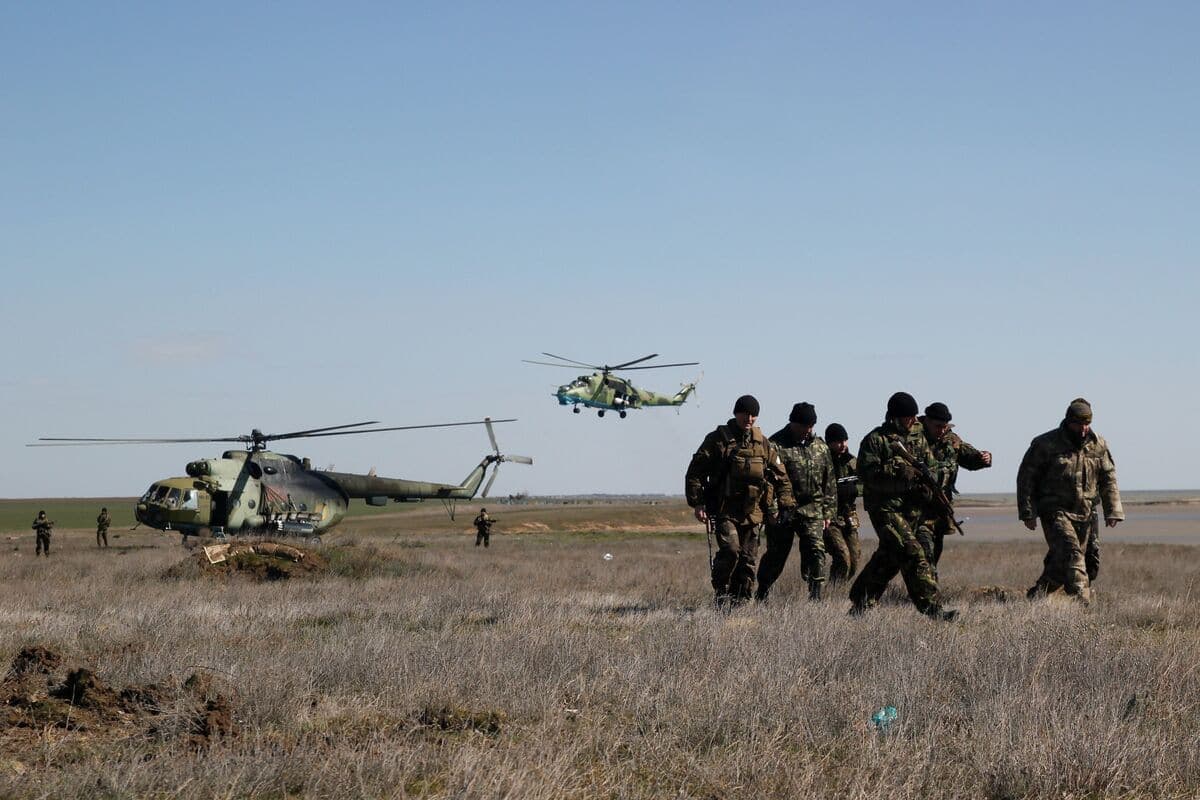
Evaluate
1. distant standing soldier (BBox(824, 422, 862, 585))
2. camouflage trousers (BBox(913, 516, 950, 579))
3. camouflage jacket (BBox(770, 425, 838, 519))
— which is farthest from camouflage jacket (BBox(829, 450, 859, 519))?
camouflage trousers (BBox(913, 516, 950, 579))

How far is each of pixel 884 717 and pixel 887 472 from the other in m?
4.67

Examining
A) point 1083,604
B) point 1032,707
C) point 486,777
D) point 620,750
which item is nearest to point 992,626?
point 1083,604

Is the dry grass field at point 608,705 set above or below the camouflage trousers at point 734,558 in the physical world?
below

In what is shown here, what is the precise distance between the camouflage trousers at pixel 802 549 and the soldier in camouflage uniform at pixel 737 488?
594 millimetres

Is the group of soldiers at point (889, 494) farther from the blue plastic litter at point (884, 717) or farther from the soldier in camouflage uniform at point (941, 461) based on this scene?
the blue plastic litter at point (884, 717)

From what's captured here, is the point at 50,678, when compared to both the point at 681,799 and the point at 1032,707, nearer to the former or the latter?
the point at 681,799

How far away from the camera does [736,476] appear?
10469 millimetres

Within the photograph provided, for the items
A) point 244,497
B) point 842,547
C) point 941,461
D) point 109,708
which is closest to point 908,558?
point 941,461

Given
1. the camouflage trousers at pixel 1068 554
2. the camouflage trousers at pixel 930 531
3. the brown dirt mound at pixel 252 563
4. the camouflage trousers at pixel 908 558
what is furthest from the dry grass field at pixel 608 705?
the brown dirt mound at pixel 252 563

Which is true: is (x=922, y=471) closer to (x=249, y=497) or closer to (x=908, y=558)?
(x=908, y=558)

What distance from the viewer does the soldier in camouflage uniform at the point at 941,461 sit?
10273 millimetres

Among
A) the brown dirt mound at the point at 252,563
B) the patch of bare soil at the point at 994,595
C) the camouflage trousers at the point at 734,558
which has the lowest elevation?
the patch of bare soil at the point at 994,595

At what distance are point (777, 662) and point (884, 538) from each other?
3.46 metres

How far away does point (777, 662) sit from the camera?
6781 mm
